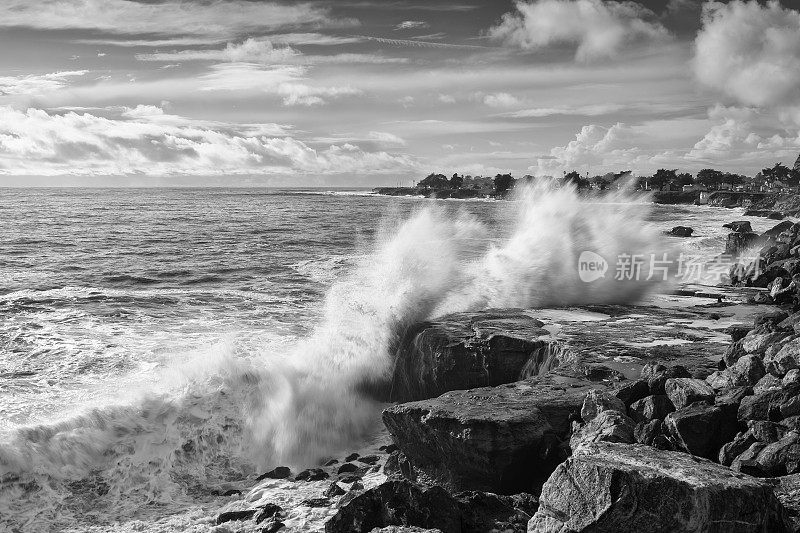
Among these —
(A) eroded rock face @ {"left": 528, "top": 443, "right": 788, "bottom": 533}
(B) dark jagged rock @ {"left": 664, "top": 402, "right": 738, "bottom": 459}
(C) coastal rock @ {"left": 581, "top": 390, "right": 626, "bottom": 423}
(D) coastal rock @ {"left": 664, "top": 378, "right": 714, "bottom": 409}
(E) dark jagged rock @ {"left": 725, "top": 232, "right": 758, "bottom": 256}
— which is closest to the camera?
(A) eroded rock face @ {"left": 528, "top": 443, "right": 788, "bottom": 533}

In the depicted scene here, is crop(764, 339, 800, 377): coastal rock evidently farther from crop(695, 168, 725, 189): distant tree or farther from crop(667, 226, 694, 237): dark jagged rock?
crop(695, 168, 725, 189): distant tree

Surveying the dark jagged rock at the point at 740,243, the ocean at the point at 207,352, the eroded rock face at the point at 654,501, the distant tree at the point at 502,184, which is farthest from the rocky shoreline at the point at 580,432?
the distant tree at the point at 502,184

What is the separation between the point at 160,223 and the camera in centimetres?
6184

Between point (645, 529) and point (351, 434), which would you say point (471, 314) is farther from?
point (645, 529)

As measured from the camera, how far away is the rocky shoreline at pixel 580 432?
17.7 feet

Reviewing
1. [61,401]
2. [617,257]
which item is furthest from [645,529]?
[617,257]

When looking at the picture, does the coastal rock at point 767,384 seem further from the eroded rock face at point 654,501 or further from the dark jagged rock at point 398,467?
the dark jagged rock at point 398,467

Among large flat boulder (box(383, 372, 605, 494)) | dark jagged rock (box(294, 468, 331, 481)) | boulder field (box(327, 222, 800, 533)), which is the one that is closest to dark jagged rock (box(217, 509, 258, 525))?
dark jagged rock (box(294, 468, 331, 481))

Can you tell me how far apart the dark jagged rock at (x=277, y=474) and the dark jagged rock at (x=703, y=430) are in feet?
19.4

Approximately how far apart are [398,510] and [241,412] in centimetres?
684

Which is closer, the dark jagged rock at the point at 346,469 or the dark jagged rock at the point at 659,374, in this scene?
the dark jagged rock at the point at 659,374

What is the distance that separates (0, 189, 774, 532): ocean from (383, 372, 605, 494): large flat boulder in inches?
109

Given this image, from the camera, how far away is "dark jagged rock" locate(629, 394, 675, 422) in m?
8.20

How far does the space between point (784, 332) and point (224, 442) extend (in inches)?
370
